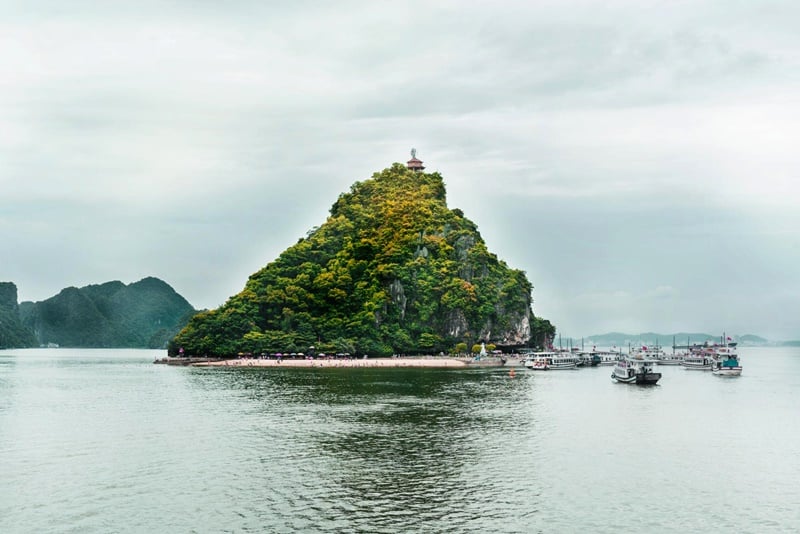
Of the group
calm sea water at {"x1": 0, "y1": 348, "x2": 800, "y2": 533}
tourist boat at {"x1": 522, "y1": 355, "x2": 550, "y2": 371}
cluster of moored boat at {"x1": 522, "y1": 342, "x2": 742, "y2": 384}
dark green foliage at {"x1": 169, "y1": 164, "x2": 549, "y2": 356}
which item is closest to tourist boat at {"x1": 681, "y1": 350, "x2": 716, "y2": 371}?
cluster of moored boat at {"x1": 522, "y1": 342, "x2": 742, "y2": 384}

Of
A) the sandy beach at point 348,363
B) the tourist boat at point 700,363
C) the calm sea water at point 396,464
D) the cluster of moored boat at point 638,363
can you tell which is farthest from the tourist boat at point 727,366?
the calm sea water at point 396,464

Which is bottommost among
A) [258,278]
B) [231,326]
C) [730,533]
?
[730,533]

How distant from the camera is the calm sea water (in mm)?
34094

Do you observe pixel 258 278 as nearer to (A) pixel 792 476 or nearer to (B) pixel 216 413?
(B) pixel 216 413

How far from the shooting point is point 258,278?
19388 centimetres

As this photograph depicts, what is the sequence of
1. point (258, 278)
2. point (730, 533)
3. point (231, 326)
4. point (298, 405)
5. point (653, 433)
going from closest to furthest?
1. point (730, 533)
2. point (653, 433)
3. point (298, 405)
4. point (231, 326)
5. point (258, 278)

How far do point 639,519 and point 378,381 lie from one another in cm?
7843

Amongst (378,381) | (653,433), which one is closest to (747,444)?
(653,433)

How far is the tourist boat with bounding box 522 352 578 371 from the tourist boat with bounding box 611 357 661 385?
124 ft

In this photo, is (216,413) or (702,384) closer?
(216,413)

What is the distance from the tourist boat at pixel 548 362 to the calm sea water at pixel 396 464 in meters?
73.8

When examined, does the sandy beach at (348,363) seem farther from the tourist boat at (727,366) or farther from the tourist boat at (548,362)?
the tourist boat at (727,366)

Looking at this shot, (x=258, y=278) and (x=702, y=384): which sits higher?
(x=258, y=278)

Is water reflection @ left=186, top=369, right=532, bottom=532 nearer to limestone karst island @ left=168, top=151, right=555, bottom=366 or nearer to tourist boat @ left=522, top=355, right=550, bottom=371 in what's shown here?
tourist boat @ left=522, top=355, right=550, bottom=371
